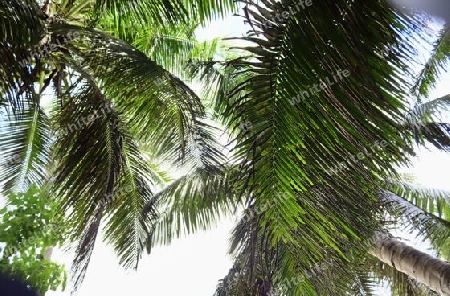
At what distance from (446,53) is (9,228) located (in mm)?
4905

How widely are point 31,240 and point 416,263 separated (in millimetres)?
3023

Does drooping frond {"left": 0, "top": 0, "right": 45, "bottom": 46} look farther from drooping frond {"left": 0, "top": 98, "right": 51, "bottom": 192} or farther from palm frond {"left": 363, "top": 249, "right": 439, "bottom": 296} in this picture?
palm frond {"left": 363, "top": 249, "right": 439, "bottom": 296}

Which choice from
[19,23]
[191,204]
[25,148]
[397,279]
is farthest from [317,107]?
[25,148]

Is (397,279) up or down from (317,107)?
up

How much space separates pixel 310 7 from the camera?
2.02 metres

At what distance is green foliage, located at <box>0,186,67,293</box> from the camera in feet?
8.06

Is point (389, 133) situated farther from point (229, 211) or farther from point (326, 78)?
point (229, 211)

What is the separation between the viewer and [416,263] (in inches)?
160

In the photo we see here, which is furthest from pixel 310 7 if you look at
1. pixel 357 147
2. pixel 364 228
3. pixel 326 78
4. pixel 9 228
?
pixel 9 228

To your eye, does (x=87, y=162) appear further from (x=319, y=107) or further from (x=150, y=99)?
(x=319, y=107)

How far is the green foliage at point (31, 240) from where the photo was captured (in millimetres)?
2458

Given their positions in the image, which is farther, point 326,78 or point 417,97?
point 417,97

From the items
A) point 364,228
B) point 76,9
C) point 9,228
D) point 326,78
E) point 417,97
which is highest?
point 76,9

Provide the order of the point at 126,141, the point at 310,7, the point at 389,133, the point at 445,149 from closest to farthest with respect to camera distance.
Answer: the point at 310,7, the point at 389,133, the point at 445,149, the point at 126,141
